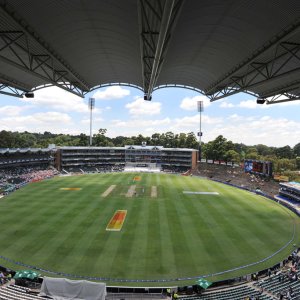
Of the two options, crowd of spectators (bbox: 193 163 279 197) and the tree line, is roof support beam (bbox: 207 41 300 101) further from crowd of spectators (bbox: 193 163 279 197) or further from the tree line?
the tree line

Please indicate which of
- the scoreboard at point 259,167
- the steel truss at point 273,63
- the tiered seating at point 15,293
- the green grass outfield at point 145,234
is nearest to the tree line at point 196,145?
the scoreboard at point 259,167

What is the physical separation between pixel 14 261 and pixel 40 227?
29.0ft

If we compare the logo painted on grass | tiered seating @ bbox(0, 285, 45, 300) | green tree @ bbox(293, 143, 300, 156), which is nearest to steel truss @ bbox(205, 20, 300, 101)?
the logo painted on grass

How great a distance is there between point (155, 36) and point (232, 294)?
67.2ft

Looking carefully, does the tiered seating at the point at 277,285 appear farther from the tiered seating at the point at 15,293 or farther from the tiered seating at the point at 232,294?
the tiered seating at the point at 15,293

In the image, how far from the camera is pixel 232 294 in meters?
19.4

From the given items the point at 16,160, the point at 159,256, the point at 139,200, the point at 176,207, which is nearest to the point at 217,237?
the point at 159,256

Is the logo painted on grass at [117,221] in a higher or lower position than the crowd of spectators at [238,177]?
lower

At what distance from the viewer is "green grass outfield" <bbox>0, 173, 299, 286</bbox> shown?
24.0 metres

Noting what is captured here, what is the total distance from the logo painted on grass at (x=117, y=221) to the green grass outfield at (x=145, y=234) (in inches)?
27.4

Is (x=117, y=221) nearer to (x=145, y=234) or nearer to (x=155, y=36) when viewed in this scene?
(x=145, y=234)

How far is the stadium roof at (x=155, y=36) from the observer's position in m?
17.4

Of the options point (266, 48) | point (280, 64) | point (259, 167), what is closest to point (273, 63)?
point (266, 48)

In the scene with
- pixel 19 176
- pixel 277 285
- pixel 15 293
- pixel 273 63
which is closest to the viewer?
pixel 15 293
